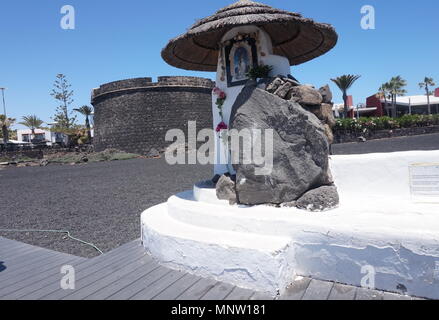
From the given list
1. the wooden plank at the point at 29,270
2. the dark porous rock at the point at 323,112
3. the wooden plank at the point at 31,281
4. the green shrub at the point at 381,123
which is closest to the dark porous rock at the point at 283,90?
the dark porous rock at the point at 323,112

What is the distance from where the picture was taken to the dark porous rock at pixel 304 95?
3.86 metres

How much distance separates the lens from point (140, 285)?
325 cm

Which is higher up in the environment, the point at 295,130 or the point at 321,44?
the point at 321,44

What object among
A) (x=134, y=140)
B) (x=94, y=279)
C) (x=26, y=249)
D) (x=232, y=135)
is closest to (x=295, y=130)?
(x=232, y=135)

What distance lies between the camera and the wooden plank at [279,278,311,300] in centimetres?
285

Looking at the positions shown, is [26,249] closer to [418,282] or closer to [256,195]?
[256,195]

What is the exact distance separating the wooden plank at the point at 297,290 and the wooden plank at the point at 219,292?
529mm

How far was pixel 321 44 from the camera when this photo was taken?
15.8 ft

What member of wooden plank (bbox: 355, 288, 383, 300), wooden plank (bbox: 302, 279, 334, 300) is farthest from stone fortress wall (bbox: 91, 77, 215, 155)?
wooden plank (bbox: 355, 288, 383, 300)

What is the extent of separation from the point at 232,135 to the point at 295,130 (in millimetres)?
818

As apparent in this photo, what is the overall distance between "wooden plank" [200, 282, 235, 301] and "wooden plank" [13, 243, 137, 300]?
1.59 m

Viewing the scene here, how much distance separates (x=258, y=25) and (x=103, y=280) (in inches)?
152

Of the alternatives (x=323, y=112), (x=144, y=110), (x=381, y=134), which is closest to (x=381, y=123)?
(x=381, y=134)

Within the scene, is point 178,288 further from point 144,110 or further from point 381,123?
point 381,123
